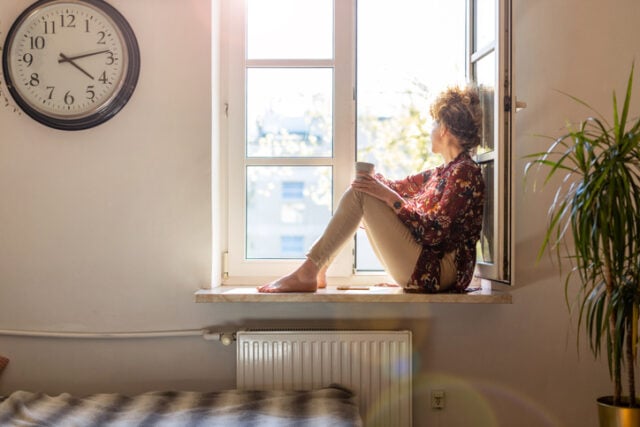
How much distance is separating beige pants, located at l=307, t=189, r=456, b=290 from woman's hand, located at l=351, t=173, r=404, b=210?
0.06ft

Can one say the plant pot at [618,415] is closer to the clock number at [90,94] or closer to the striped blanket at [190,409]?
the striped blanket at [190,409]

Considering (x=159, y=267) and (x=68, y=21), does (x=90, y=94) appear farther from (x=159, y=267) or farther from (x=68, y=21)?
(x=159, y=267)

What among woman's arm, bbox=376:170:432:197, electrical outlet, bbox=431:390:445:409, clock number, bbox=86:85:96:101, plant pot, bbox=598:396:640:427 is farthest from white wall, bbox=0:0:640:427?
plant pot, bbox=598:396:640:427

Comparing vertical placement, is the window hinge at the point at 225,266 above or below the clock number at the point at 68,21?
below

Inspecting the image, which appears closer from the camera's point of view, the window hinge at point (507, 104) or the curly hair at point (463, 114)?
the window hinge at point (507, 104)

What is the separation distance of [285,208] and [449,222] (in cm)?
70

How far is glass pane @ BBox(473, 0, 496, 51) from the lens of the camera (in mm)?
2527

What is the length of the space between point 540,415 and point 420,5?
1.69 metres

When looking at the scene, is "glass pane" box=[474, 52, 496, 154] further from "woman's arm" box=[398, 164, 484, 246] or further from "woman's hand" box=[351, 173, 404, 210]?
"woman's hand" box=[351, 173, 404, 210]

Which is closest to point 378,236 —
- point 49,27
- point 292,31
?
point 292,31

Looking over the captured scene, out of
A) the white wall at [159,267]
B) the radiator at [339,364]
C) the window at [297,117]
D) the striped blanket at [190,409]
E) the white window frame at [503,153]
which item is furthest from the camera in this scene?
the window at [297,117]

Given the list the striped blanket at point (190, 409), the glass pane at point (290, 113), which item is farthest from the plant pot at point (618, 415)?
the glass pane at point (290, 113)

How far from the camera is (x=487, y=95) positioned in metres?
2.60

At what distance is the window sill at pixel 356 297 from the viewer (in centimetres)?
250
